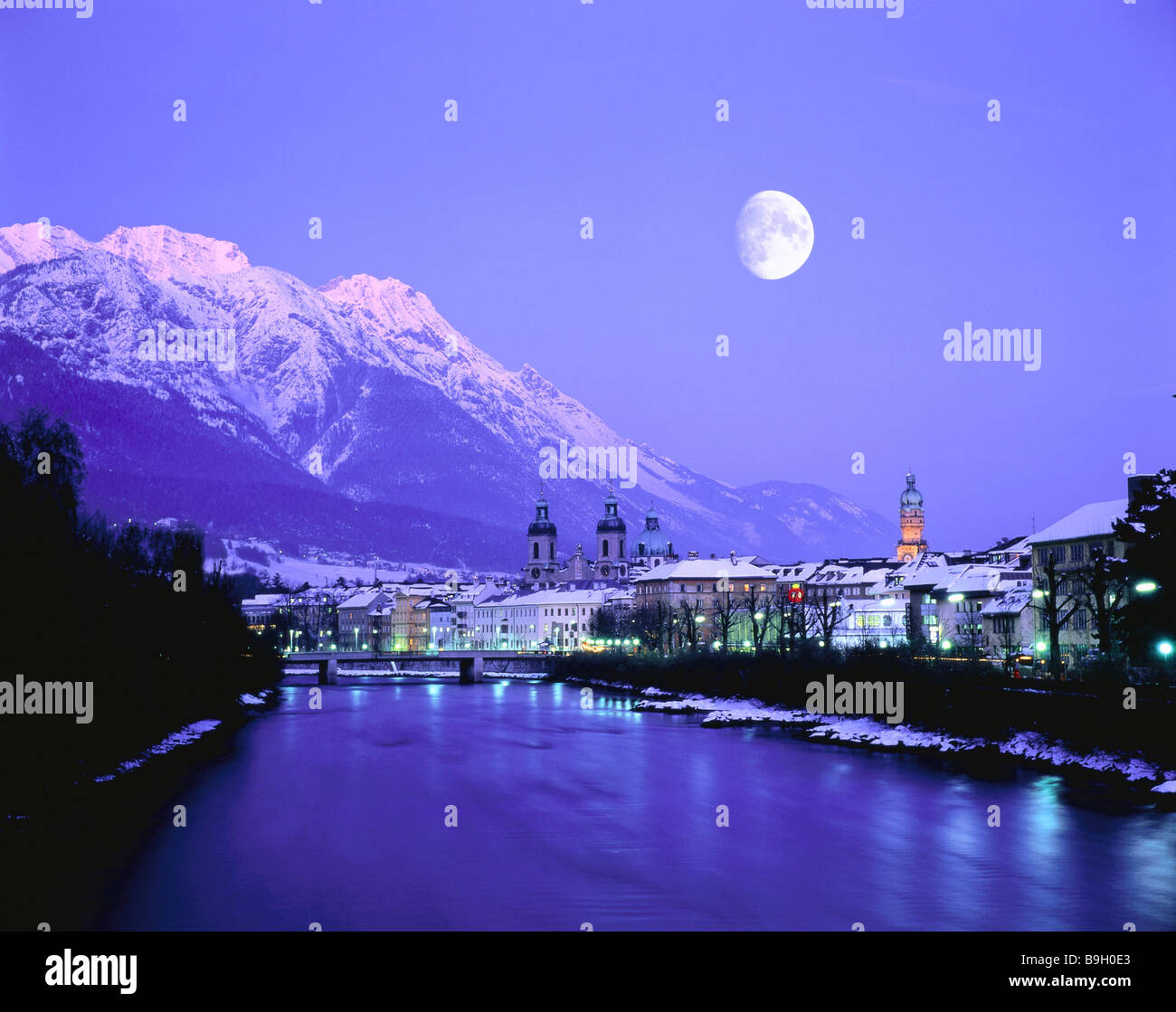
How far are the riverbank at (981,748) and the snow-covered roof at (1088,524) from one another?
2423 cm

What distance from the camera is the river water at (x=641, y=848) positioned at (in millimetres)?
33188

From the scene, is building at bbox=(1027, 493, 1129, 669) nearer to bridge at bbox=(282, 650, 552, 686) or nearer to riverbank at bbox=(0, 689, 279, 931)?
riverbank at bbox=(0, 689, 279, 931)

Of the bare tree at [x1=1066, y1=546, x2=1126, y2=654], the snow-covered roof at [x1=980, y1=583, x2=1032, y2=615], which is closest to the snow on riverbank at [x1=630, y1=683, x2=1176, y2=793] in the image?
the bare tree at [x1=1066, y1=546, x2=1126, y2=654]

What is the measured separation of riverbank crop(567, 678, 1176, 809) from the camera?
4847 centimetres

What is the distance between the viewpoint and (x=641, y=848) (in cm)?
4225

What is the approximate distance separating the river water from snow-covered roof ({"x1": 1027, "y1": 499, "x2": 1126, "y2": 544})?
112ft

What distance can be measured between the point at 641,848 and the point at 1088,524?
63325mm

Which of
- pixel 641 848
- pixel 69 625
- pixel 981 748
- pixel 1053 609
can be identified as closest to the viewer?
pixel 641 848

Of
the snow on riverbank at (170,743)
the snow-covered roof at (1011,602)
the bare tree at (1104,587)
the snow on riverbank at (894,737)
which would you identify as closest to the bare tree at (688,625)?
the snow on riverbank at (894,737)
